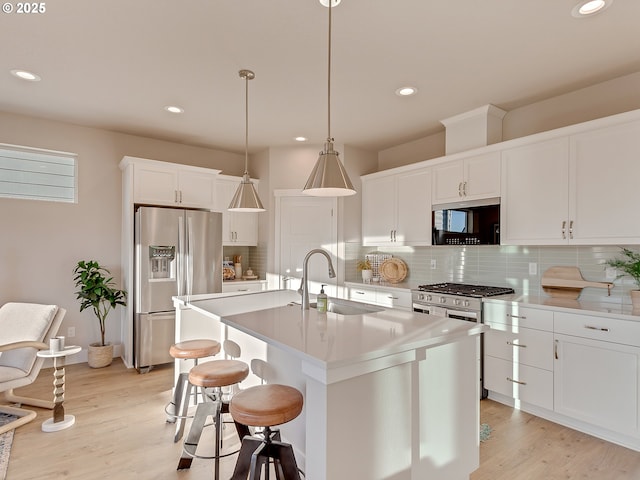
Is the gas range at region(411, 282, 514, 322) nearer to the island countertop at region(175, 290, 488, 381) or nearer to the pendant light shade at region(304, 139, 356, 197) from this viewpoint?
the island countertop at region(175, 290, 488, 381)

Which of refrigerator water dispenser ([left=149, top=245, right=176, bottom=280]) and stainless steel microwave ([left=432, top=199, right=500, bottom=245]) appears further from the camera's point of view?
refrigerator water dispenser ([left=149, top=245, right=176, bottom=280])

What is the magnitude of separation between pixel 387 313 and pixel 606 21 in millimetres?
2243

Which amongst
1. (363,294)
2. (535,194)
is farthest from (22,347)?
(535,194)

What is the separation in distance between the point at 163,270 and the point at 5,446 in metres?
1.98

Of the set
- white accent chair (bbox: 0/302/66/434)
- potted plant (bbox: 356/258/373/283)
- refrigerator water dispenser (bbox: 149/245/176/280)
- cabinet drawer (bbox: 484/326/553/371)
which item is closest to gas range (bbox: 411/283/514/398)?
cabinet drawer (bbox: 484/326/553/371)

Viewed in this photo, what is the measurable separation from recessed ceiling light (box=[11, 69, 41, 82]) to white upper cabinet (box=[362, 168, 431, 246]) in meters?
3.53

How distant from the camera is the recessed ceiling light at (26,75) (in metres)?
→ 2.87

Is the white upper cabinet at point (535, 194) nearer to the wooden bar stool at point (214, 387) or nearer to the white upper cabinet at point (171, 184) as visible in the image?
the wooden bar stool at point (214, 387)

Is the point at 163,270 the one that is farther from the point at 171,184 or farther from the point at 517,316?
the point at 517,316

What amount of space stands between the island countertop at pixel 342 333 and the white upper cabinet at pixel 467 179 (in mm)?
1890

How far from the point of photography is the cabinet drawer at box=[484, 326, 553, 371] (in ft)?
9.04

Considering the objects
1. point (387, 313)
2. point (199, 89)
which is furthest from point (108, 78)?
point (387, 313)

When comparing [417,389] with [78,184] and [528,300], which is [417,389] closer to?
[528,300]

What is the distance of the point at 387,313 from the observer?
2236 millimetres
